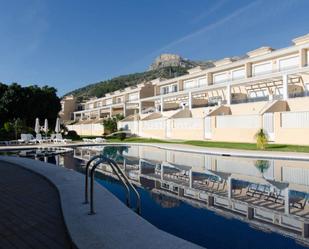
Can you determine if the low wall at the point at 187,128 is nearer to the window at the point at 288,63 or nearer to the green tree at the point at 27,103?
the window at the point at 288,63

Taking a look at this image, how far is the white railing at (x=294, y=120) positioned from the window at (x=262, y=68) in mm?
14462

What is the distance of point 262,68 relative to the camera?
37719mm

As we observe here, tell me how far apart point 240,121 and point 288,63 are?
1176 centimetres

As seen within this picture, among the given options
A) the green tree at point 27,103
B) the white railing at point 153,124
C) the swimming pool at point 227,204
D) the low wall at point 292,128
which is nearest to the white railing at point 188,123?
the white railing at point 153,124

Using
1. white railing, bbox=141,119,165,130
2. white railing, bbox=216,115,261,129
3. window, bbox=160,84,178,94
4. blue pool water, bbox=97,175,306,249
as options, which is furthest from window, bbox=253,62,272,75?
blue pool water, bbox=97,175,306,249

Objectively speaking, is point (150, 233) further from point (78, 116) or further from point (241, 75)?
point (78, 116)

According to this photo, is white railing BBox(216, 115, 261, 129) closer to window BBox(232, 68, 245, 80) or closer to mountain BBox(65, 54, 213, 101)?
window BBox(232, 68, 245, 80)

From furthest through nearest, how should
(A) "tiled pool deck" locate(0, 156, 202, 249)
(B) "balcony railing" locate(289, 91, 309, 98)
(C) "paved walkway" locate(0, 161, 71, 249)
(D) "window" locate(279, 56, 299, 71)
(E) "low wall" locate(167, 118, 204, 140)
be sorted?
(D) "window" locate(279, 56, 299, 71), (E) "low wall" locate(167, 118, 204, 140), (B) "balcony railing" locate(289, 91, 309, 98), (C) "paved walkway" locate(0, 161, 71, 249), (A) "tiled pool deck" locate(0, 156, 202, 249)

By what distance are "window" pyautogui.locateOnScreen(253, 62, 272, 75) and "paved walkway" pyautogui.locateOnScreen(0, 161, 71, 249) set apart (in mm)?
33478

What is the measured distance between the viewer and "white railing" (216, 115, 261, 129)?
26.1m

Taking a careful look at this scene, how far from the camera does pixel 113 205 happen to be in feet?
19.7

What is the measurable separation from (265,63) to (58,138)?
82.8ft

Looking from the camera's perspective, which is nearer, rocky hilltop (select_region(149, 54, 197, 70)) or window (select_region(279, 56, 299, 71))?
window (select_region(279, 56, 299, 71))

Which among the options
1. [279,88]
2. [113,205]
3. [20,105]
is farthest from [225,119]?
[20,105]
